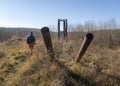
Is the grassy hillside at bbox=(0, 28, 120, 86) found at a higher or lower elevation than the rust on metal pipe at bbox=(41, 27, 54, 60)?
lower

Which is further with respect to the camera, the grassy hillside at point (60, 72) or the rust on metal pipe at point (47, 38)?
the rust on metal pipe at point (47, 38)

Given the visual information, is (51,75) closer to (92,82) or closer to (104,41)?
(92,82)

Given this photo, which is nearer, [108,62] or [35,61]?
[35,61]

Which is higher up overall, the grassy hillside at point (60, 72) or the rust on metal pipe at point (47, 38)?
the rust on metal pipe at point (47, 38)

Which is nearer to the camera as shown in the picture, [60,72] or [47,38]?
[60,72]

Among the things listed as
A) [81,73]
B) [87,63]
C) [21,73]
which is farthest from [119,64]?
[21,73]

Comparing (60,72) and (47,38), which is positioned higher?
(47,38)

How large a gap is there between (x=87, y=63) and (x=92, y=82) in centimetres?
242

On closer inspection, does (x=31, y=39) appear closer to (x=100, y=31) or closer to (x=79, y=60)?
(x=79, y=60)

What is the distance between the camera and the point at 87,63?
40.6 ft

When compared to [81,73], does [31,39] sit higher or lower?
higher

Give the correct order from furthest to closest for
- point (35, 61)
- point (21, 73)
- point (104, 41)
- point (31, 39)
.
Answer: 1. point (104, 41)
2. point (31, 39)
3. point (35, 61)
4. point (21, 73)

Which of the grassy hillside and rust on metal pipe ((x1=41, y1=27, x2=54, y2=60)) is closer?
the grassy hillside

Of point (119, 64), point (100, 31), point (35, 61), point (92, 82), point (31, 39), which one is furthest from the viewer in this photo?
point (100, 31)
